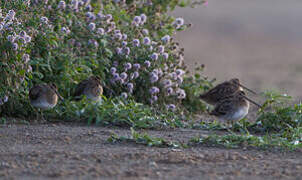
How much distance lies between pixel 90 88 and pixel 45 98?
124 centimetres

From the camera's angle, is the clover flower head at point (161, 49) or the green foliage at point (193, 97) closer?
the clover flower head at point (161, 49)

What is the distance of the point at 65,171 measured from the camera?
6.40m

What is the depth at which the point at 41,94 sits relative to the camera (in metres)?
9.19

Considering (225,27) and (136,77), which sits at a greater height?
(225,27)

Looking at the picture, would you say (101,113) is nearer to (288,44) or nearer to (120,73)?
(120,73)

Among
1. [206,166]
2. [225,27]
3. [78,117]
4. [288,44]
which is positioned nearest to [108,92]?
[78,117]

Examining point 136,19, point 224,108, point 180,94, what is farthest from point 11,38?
point 180,94

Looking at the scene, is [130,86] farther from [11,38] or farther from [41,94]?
[11,38]

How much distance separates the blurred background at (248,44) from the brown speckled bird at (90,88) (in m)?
6.39

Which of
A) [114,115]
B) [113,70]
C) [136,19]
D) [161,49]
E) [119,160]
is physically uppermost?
[136,19]

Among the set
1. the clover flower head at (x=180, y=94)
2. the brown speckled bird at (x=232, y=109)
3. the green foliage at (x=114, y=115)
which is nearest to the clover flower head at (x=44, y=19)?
the green foliage at (x=114, y=115)

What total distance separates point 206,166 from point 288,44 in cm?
1836

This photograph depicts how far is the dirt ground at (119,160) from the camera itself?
6.42 meters

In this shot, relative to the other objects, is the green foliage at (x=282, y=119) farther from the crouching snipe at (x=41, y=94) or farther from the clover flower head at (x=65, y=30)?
the clover flower head at (x=65, y=30)
